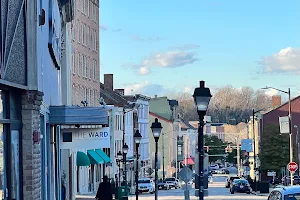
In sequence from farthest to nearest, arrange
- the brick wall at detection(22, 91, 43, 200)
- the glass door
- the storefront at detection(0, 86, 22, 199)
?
1. the brick wall at detection(22, 91, 43, 200)
2. the storefront at detection(0, 86, 22, 199)
3. the glass door

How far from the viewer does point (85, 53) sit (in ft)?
192

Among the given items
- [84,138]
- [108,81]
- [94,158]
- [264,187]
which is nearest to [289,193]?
[84,138]

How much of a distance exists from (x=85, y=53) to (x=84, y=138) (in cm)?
3802

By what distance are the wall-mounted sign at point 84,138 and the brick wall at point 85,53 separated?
1176 inches

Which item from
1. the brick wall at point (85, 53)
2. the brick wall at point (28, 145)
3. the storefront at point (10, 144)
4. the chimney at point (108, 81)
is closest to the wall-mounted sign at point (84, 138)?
the brick wall at point (28, 145)

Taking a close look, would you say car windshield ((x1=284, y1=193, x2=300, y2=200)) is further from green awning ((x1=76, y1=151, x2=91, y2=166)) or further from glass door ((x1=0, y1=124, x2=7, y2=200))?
Result: green awning ((x1=76, y1=151, x2=91, y2=166))

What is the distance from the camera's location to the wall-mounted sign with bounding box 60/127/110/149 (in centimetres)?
2075

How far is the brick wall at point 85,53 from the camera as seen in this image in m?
53.8

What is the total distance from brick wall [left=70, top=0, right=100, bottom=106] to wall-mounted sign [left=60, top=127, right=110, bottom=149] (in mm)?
29864

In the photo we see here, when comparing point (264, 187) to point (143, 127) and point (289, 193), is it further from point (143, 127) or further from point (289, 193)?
point (289, 193)

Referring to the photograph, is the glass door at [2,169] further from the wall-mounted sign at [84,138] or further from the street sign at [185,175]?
the street sign at [185,175]

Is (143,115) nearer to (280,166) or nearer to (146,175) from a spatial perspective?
(146,175)

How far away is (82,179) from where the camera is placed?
55531 mm

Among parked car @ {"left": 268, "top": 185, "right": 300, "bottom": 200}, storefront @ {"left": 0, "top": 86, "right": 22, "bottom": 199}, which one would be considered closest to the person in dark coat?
parked car @ {"left": 268, "top": 185, "right": 300, "bottom": 200}
